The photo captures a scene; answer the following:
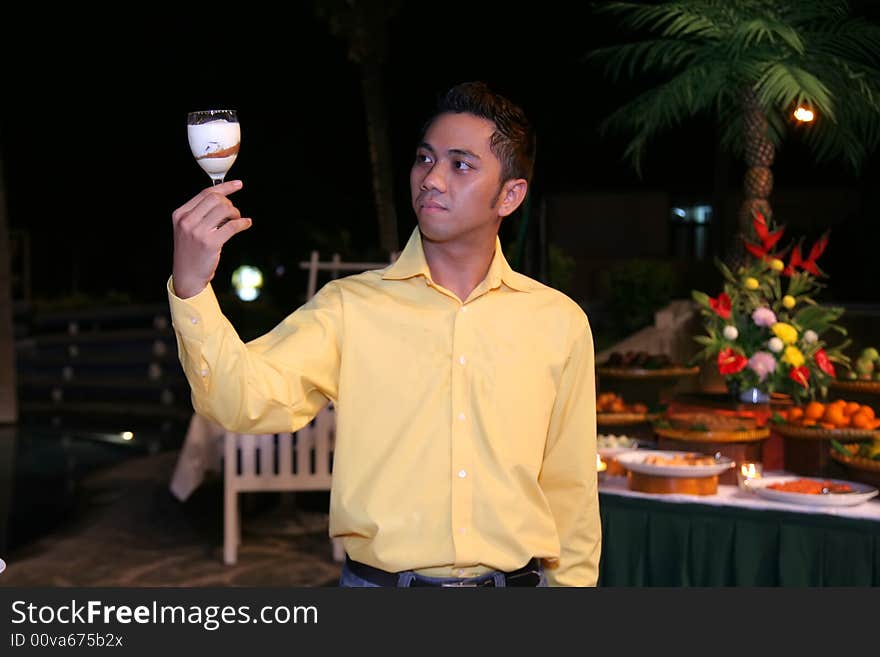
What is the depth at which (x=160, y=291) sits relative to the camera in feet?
78.8

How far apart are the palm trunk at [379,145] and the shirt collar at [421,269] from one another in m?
15.4

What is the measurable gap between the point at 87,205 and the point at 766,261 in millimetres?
19788

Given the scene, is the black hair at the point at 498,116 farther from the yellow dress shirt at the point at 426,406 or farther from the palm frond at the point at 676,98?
the palm frond at the point at 676,98

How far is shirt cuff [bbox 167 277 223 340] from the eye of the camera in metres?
1.90

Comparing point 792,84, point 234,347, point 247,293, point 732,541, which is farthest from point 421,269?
point 247,293

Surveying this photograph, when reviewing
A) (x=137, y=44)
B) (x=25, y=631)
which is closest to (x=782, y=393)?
(x=25, y=631)

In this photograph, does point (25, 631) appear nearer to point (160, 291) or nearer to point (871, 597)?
point (871, 597)

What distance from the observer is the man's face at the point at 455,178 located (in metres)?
2.17

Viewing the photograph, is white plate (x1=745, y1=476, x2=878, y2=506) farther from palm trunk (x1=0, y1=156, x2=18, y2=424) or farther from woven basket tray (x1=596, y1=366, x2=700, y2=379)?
palm trunk (x1=0, y1=156, x2=18, y2=424)

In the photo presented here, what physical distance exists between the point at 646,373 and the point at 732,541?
2137 mm

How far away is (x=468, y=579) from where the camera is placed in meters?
2.20

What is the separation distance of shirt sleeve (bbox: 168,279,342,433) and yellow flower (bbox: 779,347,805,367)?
9.65 ft

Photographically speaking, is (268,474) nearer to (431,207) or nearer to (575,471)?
(575,471)

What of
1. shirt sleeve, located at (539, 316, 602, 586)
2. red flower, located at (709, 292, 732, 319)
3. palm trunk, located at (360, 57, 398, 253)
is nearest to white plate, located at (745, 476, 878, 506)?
red flower, located at (709, 292, 732, 319)
